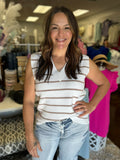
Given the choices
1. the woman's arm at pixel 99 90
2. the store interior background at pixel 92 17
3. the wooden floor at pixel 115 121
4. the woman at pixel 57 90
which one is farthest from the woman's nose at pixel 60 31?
the wooden floor at pixel 115 121

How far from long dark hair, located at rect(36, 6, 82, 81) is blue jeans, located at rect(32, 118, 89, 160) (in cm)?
28

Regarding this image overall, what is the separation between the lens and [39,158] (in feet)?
2.48

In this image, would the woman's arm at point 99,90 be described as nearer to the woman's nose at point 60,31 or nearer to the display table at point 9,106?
the woman's nose at point 60,31

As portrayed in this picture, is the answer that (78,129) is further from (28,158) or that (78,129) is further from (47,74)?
(28,158)

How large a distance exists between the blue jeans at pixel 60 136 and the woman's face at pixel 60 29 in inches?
17.5

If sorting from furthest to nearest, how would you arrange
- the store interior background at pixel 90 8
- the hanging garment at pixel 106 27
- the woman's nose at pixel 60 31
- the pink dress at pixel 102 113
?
the hanging garment at pixel 106 27
the store interior background at pixel 90 8
the pink dress at pixel 102 113
the woman's nose at pixel 60 31

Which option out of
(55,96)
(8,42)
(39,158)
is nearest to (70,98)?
(55,96)

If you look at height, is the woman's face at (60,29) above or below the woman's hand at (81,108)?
above

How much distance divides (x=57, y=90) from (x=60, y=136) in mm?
279

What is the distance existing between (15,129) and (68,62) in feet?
2.91

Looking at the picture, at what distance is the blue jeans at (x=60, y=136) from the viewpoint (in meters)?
0.72

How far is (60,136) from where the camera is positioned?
746mm

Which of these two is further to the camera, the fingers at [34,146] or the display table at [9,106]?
the display table at [9,106]

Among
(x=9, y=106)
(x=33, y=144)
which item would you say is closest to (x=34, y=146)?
(x=33, y=144)
